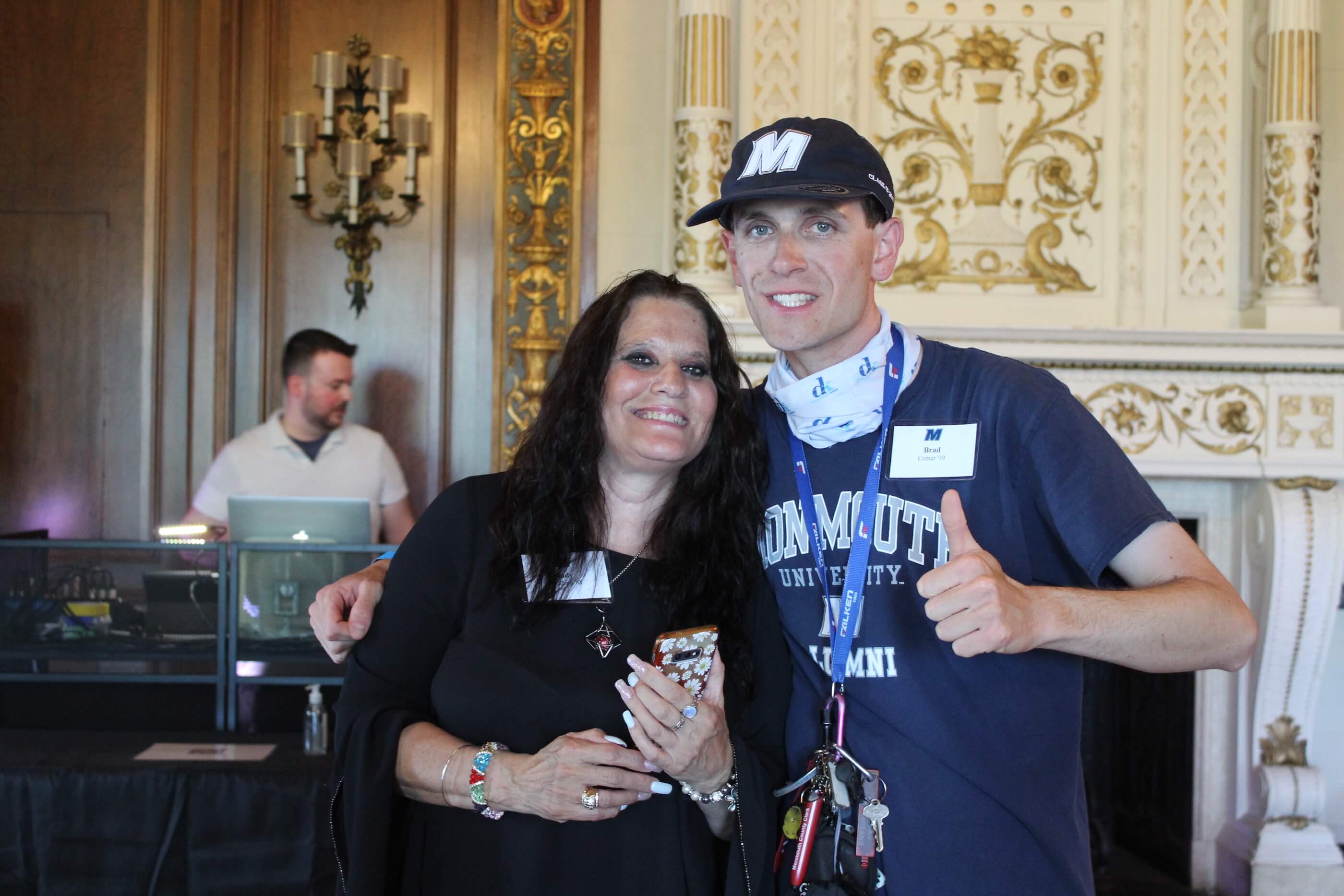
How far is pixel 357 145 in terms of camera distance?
439cm

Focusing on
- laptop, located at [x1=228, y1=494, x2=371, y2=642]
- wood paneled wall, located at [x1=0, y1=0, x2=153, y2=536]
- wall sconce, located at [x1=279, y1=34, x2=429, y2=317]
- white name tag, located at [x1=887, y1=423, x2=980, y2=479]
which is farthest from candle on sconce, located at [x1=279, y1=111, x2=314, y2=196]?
white name tag, located at [x1=887, y1=423, x2=980, y2=479]

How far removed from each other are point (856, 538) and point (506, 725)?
0.56m

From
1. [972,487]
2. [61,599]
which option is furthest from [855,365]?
[61,599]

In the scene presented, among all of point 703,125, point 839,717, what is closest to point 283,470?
point 703,125

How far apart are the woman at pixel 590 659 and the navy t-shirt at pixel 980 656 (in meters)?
0.15

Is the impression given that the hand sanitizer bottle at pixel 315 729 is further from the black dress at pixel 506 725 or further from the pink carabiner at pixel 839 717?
the pink carabiner at pixel 839 717

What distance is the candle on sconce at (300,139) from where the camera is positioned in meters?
4.41

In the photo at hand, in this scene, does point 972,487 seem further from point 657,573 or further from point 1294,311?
point 1294,311

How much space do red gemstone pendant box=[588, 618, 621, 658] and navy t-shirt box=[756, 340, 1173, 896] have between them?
0.28 m

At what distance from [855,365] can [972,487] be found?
0.23m

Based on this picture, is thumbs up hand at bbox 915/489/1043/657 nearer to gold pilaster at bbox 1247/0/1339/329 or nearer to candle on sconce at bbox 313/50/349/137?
gold pilaster at bbox 1247/0/1339/329

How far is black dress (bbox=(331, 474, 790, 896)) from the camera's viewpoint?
5.41 ft

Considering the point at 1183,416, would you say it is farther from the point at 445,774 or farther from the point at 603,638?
the point at 445,774

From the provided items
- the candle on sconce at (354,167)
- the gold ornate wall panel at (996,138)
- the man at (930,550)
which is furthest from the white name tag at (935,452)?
the candle on sconce at (354,167)
